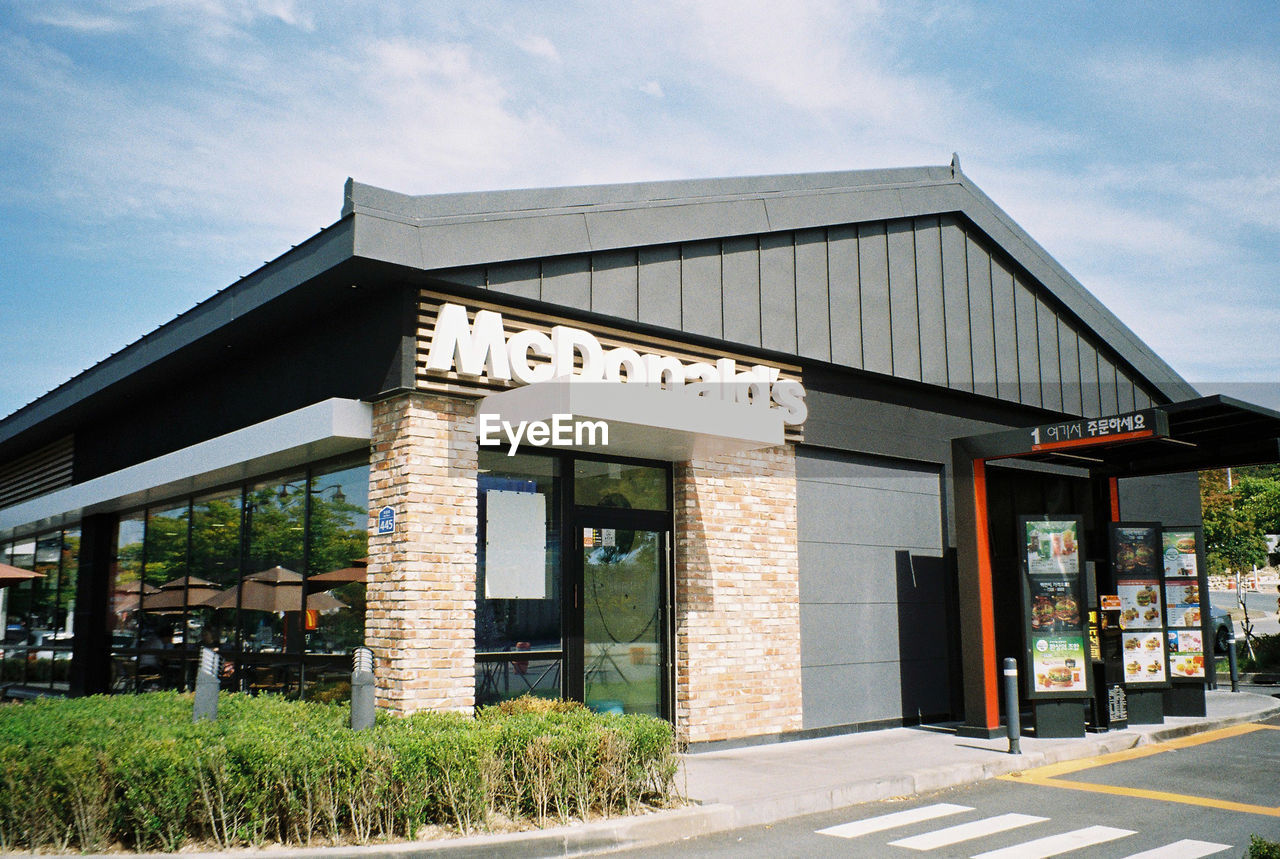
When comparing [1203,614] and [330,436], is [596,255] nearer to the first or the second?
[330,436]

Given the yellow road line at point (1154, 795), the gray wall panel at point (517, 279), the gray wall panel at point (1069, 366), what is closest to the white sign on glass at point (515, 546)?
the gray wall panel at point (517, 279)

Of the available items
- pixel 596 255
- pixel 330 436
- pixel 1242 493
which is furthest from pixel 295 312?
pixel 1242 493

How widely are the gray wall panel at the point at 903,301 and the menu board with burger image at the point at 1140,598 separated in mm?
3601

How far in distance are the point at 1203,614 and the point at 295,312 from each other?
1298 cm

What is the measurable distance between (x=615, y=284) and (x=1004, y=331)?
7566mm

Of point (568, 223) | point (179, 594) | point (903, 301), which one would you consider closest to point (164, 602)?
point (179, 594)

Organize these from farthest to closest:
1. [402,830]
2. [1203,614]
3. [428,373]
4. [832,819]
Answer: [1203,614] < [428,373] < [832,819] < [402,830]

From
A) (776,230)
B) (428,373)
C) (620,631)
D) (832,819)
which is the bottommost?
(832,819)

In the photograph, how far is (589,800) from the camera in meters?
7.71

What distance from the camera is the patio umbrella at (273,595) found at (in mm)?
10788

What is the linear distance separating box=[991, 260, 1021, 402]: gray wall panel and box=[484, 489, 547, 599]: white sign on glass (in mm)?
8246

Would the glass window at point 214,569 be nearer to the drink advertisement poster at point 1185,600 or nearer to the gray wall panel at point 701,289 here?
the gray wall panel at point 701,289

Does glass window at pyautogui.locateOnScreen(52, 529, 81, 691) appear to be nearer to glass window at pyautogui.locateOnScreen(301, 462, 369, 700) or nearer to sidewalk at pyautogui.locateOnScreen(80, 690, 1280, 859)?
glass window at pyautogui.locateOnScreen(301, 462, 369, 700)

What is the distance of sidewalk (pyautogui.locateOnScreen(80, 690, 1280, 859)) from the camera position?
7047 millimetres
